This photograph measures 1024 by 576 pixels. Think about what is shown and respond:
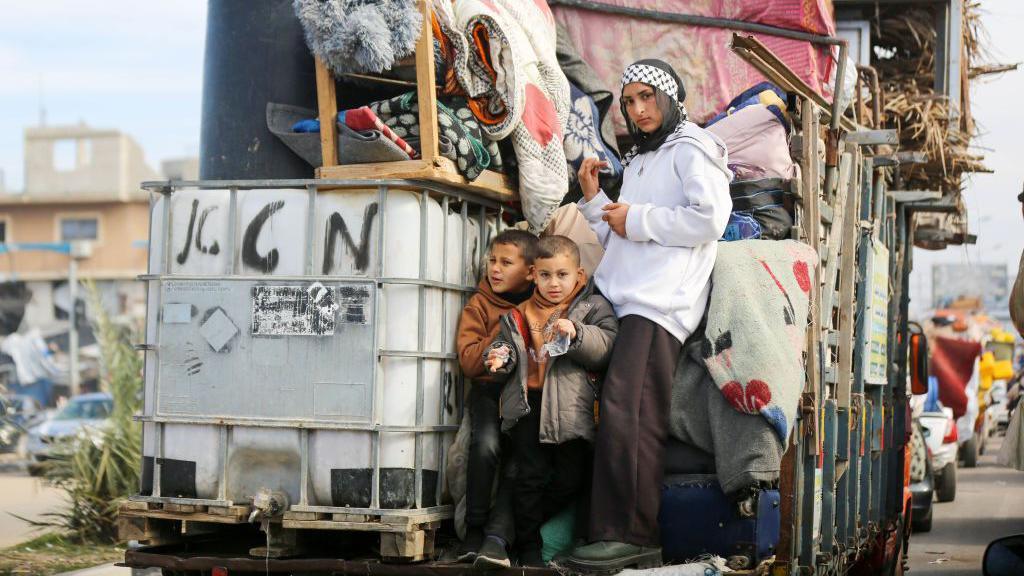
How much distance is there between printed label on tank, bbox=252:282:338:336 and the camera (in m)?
4.58

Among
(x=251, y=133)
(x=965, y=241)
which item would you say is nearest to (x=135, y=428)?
(x=251, y=133)

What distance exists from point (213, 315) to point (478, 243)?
3.79 feet

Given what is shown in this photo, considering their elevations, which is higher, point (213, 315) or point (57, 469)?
point (213, 315)

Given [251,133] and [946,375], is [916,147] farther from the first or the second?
[946,375]

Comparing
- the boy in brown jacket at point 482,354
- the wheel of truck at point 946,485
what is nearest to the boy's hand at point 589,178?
the boy in brown jacket at point 482,354

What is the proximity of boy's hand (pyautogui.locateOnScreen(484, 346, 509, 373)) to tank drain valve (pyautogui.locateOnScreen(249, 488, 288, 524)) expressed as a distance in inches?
36.1

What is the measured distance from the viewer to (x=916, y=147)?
9.38 meters

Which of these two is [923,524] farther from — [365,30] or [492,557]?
[365,30]

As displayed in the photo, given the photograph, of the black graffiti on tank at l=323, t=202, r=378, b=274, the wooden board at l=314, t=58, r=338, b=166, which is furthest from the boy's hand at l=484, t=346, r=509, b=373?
the wooden board at l=314, t=58, r=338, b=166

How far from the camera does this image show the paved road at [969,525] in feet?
33.6

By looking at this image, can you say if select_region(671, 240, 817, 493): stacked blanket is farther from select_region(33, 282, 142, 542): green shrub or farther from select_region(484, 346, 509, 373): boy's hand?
select_region(33, 282, 142, 542): green shrub

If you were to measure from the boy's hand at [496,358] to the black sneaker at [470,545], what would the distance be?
0.65m

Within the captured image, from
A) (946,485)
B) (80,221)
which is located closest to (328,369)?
(946,485)

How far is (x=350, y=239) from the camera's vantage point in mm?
4609
